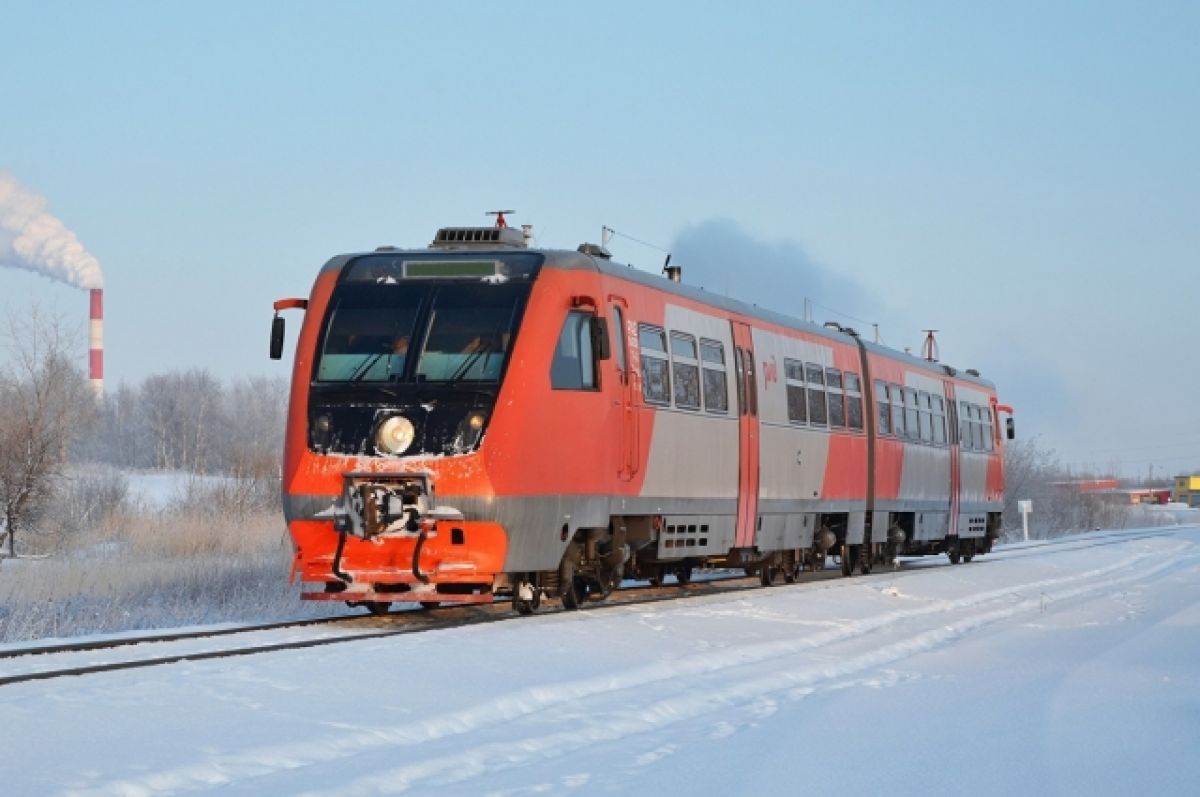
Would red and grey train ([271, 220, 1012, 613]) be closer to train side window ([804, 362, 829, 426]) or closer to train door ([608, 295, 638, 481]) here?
train door ([608, 295, 638, 481])

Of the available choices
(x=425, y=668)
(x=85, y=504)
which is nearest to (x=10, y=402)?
(x=85, y=504)

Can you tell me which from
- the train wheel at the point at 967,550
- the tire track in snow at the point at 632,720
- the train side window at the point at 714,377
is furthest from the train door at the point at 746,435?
the train wheel at the point at 967,550

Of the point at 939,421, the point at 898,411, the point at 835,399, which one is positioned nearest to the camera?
the point at 835,399

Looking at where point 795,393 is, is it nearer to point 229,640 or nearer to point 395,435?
point 395,435

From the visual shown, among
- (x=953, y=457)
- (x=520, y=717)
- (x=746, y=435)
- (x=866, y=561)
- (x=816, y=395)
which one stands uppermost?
(x=816, y=395)

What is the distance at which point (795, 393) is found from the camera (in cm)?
2281

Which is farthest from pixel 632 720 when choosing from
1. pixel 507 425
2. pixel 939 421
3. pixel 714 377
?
pixel 939 421

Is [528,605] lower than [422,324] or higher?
lower

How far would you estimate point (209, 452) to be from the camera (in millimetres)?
95062

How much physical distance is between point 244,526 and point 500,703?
2111 cm

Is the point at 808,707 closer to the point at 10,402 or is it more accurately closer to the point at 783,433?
the point at 783,433

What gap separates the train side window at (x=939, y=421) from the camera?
30.6 meters

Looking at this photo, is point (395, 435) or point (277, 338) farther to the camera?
point (277, 338)

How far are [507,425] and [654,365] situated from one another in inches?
126
